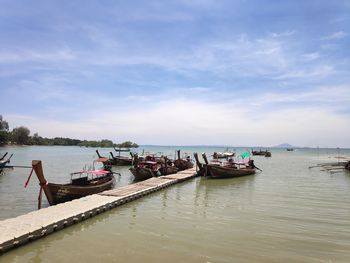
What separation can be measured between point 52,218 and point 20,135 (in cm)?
12872

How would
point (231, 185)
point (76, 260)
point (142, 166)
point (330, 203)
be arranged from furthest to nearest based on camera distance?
1. point (142, 166)
2. point (231, 185)
3. point (330, 203)
4. point (76, 260)

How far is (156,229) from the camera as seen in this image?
1264 cm

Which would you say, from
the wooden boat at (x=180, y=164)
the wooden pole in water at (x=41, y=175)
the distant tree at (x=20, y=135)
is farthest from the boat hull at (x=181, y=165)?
the distant tree at (x=20, y=135)

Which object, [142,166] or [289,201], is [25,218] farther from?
[142,166]

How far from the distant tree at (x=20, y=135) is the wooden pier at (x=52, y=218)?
122756 millimetres

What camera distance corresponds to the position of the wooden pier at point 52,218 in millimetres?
9906

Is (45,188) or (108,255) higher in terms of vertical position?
(45,188)

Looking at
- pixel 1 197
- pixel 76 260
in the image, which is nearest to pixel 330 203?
pixel 76 260

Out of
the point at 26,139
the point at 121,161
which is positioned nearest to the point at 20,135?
the point at 26,139

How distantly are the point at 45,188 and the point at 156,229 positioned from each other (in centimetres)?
614

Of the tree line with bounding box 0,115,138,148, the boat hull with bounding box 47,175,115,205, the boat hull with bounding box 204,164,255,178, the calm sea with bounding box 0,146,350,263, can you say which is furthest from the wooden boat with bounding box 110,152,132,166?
the tree line with bounding box 0,115,138,148

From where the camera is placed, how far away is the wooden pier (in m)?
9.91

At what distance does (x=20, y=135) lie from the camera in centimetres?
12694

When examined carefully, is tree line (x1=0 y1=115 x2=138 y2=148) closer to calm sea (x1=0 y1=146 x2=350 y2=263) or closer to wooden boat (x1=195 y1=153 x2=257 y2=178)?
wooden boat (x1=195 y1=153 x2=257 y2=178)
